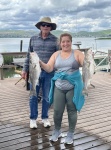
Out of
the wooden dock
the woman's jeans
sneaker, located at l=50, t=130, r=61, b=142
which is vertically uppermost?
the woman's jeans

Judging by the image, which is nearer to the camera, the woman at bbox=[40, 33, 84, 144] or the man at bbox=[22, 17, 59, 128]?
the woman at bbox=[40, 33, 84, 144]

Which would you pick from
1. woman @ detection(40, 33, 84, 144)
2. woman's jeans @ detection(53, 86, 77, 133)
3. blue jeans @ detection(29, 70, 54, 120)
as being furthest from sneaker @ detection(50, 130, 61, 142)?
blue jeans @ detection(29, 70, 54, 120)

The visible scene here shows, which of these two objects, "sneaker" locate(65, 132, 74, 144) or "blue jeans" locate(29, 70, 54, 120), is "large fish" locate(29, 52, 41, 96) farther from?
"sneaker" locate(65, 132, 74, 144)

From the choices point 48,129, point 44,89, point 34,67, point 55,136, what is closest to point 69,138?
point 55,136

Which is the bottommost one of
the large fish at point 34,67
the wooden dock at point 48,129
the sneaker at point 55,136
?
the wooden dock at point 48,129

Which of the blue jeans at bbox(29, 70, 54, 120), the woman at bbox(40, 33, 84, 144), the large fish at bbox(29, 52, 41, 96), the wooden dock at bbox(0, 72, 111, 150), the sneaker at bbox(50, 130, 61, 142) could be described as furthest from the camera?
the blue jeans at bbox(29, 70, 54, 120)

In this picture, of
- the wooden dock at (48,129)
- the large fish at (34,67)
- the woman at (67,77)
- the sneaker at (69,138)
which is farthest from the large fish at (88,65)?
the wooden dock at (48,129)

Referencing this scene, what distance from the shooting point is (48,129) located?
13.9 feet

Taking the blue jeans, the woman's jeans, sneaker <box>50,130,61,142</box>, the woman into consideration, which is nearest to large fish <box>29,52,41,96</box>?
the woman

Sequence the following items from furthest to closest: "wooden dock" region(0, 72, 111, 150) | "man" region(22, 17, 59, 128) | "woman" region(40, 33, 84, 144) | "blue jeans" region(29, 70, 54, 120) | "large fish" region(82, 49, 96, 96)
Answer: "blue jeans" region(29, 70, 54, 120), "man" region(22, 17, 59, 128), "wooden dock" region(0, 72, 111, 150), "woman" region(40, 33, 84, 144), "large fish" region(82, 49, 96, 96)

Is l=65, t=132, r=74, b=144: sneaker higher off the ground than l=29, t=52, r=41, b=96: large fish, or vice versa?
l=29, t=52, r=41, b=96: large fish

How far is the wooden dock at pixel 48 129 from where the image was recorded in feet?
11.9

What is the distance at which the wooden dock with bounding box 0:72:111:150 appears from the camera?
3627 mm

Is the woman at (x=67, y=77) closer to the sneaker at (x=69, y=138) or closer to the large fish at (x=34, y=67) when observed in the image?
the large fish at (x=34, y=67)
